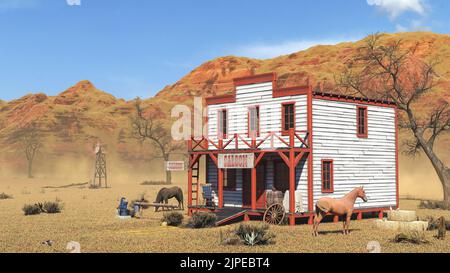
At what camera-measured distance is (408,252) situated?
55.0ft

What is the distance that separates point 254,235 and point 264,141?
371 inches

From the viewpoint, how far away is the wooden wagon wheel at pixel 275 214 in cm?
2508

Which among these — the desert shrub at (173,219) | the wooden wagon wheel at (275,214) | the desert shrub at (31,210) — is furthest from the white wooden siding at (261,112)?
the desert shrub at (31,210)

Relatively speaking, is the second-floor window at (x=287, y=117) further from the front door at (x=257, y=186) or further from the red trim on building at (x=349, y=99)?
the front door at (x=257, y=186)

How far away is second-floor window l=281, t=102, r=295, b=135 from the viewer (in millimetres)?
26797

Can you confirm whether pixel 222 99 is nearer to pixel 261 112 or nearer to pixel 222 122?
pixel 222 122

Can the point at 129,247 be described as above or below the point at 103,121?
below

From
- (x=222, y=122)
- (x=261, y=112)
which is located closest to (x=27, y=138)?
(x=222, y=122)

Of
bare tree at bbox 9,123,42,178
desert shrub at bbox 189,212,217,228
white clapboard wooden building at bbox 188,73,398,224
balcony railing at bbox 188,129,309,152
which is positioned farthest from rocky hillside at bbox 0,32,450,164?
desert shrub at bbox 189,212,217,228

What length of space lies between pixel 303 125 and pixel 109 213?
39.3 feet

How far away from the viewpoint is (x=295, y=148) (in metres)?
25.4

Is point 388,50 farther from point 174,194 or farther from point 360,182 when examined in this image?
point 174,194

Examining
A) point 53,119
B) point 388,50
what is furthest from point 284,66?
point 388,50

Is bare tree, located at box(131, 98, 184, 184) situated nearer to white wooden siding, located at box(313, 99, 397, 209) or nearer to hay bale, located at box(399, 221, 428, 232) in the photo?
white wooden siding, located at box(313, 99, 397, 209)
